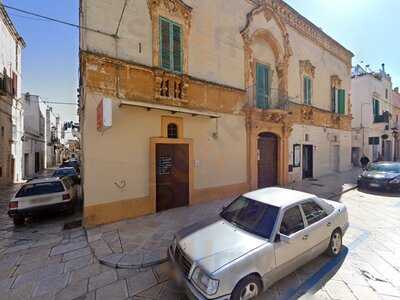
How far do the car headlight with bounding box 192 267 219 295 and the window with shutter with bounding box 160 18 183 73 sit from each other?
6486 millimetres

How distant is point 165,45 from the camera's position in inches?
296

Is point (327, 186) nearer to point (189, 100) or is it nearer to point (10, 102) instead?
point (189, 100)

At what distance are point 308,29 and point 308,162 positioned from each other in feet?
26.7

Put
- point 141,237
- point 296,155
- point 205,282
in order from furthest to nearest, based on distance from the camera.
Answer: point 296,155 → point 141,237 → point 205,282

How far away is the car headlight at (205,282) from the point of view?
279 cm

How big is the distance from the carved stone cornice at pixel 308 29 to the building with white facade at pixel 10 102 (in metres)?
17.0

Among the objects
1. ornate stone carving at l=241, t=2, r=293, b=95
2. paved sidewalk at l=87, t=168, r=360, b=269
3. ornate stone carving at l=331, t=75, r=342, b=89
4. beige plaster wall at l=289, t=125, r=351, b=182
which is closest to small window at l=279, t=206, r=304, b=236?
paved sidewalk at l=87, t=168, r=360, b=269

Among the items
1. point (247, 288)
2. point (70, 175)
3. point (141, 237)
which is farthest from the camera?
point (70, 175)

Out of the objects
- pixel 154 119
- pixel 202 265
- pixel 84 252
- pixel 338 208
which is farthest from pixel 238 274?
pixel 154 119

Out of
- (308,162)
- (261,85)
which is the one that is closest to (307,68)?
(261,85)

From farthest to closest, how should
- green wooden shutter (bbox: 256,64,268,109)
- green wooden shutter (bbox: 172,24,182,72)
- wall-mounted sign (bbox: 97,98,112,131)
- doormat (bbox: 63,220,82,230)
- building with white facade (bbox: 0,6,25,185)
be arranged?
building with white facade (bbox: 0,6,25,185) < green wooden shutter (bbox: 256,64,268,109) < green wooden shutter (bbox: 172,24,182,72) < doormat (bbox: 63,220,82,230) < wall-mounted sign (bbox: 97,98,112,131)

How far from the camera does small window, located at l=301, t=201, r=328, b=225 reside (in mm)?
4199

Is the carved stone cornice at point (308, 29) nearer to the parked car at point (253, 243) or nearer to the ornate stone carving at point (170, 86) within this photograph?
the ornate stone carving at point (170, 86)

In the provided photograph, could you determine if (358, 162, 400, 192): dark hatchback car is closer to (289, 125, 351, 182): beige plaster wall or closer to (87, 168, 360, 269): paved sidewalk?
(289, 125, 351, 182): beige plaster wall
